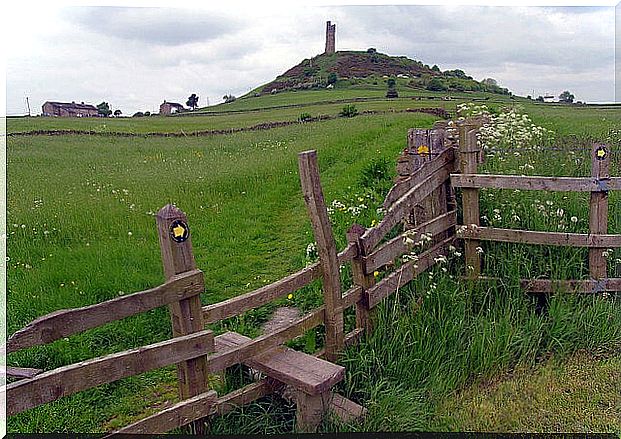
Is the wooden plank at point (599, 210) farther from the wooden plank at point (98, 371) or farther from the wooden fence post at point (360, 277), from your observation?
the wooden plank at point (98, 371)

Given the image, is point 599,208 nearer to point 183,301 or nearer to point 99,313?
point 183,301

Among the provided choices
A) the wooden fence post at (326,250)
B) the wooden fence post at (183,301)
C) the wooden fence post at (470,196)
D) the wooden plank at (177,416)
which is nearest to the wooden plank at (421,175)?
the wooden fence post at (470,196)

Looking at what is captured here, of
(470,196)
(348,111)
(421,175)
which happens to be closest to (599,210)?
(470,196)

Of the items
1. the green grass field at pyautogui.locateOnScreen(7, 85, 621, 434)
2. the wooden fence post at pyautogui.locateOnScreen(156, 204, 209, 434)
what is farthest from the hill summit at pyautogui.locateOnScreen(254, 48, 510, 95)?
the wooden fence post at pyautogui.locateOnScreen(156, 204, 209, 434)

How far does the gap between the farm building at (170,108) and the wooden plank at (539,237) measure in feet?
103

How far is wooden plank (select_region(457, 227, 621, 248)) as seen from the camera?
583cm

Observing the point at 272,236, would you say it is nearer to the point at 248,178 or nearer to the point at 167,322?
the point at 167,322

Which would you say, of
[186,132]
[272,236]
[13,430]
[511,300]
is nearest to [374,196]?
[272,236]

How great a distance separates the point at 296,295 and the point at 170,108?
1254 inches

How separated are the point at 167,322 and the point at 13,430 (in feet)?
5.98

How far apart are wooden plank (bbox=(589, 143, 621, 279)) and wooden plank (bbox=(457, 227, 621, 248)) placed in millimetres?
68

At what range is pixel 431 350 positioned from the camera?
4656 mm

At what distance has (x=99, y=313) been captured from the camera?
2.98 m

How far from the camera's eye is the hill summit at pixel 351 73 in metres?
46.2
